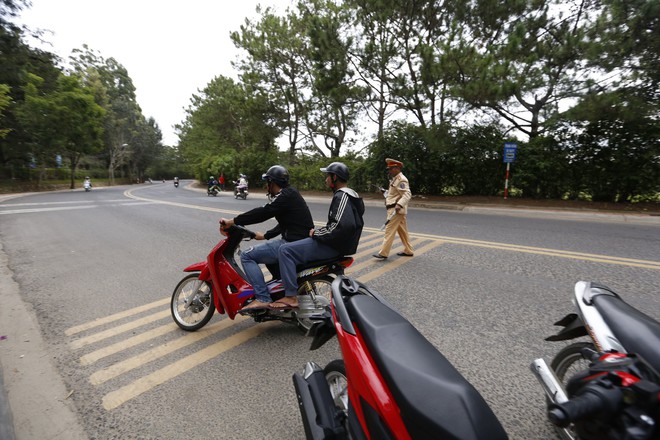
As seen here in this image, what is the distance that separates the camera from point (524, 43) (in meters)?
11.4

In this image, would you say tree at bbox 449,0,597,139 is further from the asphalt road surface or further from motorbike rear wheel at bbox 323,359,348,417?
motorbike rear wheel at bbox 323,359,348,417

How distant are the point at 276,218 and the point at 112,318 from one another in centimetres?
220

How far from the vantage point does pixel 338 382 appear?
6.50 feet

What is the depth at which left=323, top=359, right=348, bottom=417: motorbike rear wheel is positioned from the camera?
190 cm

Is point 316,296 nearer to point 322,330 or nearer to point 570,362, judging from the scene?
point 322,330

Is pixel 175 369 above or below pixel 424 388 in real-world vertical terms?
below

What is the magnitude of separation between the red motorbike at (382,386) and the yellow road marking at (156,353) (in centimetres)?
160

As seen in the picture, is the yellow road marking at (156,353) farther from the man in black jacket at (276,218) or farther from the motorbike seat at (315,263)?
the motorbike seat at (315,263)

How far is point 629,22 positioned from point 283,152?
73.4 ft

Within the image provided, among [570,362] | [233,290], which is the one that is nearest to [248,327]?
[233,290]

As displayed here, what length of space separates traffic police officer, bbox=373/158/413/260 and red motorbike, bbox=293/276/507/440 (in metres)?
3.85

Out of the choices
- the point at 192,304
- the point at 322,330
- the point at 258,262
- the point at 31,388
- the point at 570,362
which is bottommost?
the point at 31,388

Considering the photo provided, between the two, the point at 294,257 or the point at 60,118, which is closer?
the point at 294,257

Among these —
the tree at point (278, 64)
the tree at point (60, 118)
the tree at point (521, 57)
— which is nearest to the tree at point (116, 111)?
the tree at point (60, 118)
